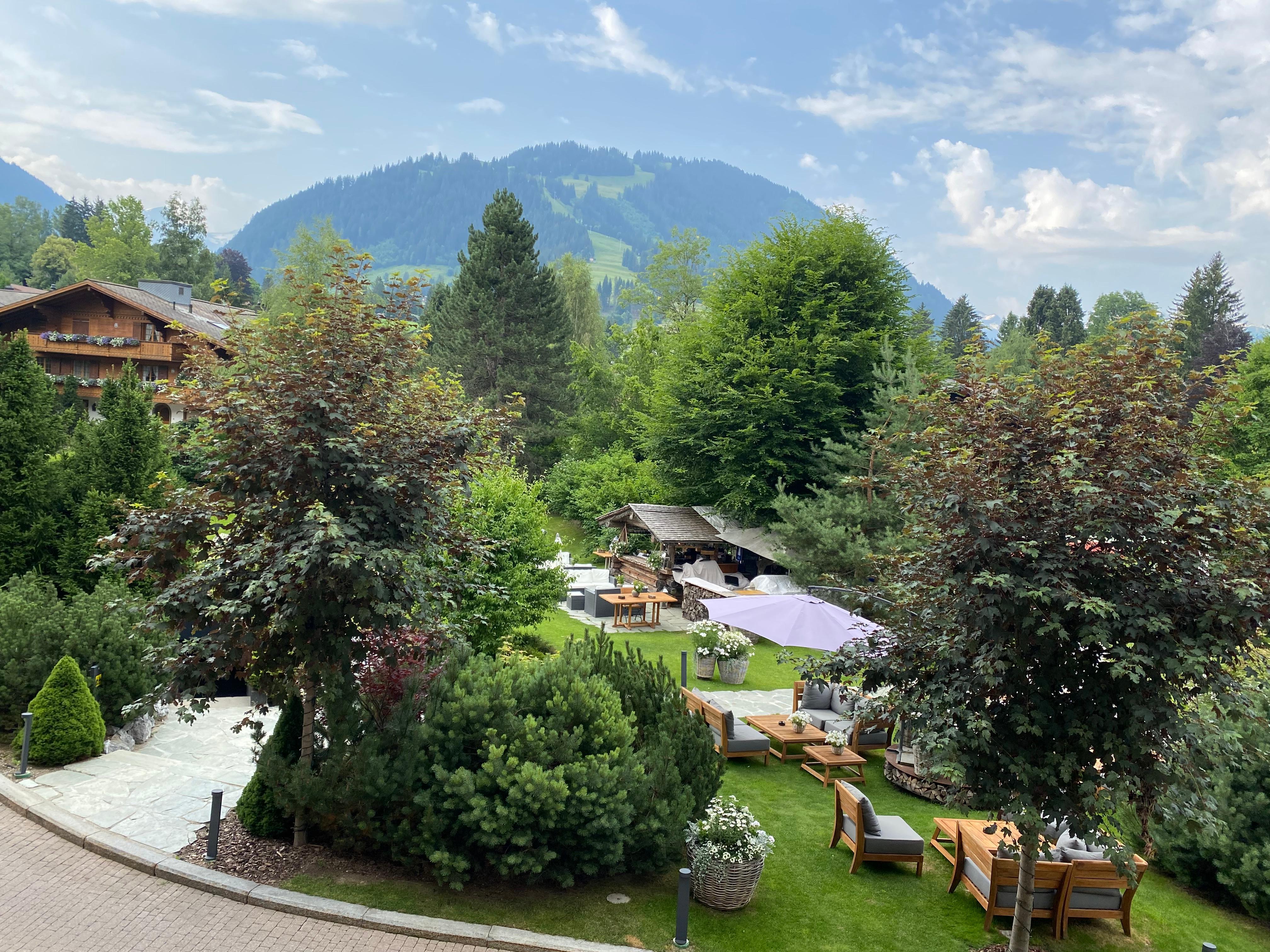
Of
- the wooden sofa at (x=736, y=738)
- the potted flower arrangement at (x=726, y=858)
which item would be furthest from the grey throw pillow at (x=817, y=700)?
the potted flower arrangement at (x=726, y=858)

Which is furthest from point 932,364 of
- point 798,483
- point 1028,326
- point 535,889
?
point 1028,326

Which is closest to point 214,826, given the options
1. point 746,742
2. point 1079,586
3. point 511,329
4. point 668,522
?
point 746,742

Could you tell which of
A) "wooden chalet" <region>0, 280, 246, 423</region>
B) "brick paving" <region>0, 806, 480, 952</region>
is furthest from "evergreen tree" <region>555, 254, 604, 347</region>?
"brick paving" <region>0, 806, 480, 952</region>

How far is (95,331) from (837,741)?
44.3m

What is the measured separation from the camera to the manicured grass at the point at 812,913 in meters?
8.00

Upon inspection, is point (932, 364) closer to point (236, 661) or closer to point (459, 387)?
point (459, 387)

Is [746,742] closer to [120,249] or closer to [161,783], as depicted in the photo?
[161,783]

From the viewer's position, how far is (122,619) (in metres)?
12.5

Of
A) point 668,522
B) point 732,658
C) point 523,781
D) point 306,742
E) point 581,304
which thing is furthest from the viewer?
point 581,304

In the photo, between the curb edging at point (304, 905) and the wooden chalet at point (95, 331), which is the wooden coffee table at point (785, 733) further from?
the wooden chalet at point (95, 331)

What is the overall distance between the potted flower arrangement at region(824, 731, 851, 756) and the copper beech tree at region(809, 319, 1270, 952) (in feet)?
18.9

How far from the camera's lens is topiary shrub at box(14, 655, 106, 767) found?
10789 mm

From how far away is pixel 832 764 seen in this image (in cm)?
1235

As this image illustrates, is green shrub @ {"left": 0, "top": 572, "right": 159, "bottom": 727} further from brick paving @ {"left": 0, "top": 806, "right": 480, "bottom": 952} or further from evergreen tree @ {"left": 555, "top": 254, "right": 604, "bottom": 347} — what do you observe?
evergreen tree @ {"left": 555, "top": 254, "right": 604, "bottom": 347}
